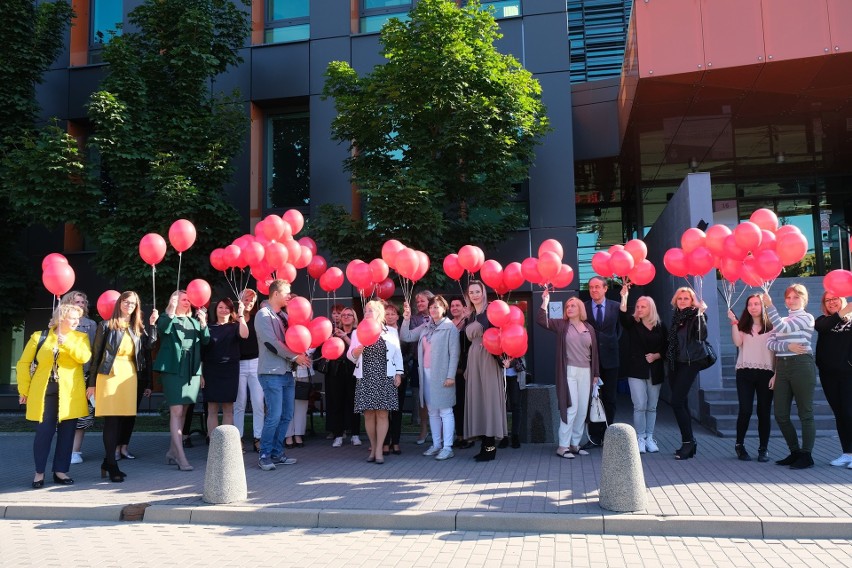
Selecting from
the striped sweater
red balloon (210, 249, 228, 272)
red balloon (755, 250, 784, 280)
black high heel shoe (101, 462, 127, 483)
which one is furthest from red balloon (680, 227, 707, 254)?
black high heel shoe (101, 462, 127, 483)

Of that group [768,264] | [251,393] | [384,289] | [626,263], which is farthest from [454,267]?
[768,264]

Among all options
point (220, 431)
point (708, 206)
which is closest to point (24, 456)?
point (220, 431)

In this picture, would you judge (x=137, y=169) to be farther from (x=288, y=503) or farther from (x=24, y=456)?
(x=288, y=503)

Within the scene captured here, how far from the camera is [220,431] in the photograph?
5977 millimetres

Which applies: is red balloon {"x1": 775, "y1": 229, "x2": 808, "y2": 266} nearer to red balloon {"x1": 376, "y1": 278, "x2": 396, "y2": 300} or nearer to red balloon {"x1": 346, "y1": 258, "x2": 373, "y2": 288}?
red balloon {"x1": 346, "y1": 258, "x2": 373, "y2": 288}

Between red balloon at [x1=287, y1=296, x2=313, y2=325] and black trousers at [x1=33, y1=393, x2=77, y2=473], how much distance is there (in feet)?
8.61

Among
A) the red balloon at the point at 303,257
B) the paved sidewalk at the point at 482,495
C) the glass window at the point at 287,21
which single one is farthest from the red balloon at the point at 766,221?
the glass window at the point at 287,21

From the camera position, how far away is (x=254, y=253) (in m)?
8.23

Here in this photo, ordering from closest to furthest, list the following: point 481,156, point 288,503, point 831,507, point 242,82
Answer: point 831,507
point 288,503
point 481,156
point 242,82

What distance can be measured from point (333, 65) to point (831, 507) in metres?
9.94

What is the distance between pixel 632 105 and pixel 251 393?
938cm

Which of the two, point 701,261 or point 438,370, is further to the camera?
point 438,370

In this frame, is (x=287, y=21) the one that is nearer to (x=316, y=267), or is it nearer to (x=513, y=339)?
(x=316, y=267)

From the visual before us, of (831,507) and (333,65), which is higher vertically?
(333,65)
